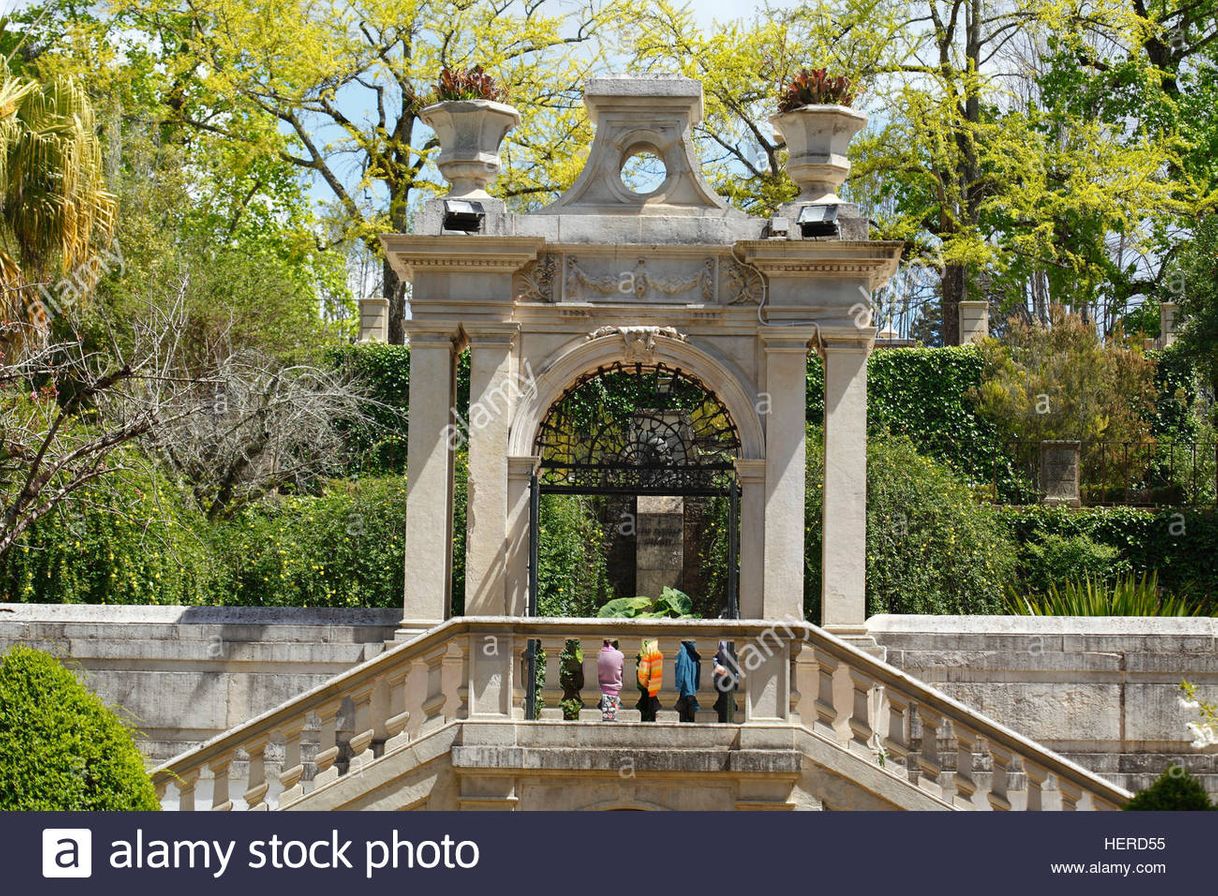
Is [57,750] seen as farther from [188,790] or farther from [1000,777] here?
[1000,777]

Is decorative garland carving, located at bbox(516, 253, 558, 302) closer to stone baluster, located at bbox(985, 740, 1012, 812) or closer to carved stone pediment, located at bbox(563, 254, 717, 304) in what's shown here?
carved stone pediment, located at bbox(563, 254, 717, 304)

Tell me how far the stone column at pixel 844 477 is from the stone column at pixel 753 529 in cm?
49

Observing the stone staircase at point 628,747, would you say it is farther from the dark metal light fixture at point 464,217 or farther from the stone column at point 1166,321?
the stone column at point 1166,321

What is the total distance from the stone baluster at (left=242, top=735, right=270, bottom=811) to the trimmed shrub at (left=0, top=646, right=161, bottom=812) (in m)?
1.20

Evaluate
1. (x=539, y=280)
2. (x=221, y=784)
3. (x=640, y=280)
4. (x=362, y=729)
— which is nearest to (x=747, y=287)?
(x=640, y=280)

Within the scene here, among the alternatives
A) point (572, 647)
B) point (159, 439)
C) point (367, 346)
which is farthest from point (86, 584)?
point (367, 346)

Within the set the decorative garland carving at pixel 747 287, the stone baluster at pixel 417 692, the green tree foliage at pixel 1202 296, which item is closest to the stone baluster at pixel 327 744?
the stone baluster at pixel 417 692

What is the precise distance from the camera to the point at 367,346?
2523 cm

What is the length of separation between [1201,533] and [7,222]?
50.8 ft

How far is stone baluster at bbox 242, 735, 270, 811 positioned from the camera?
1015cm

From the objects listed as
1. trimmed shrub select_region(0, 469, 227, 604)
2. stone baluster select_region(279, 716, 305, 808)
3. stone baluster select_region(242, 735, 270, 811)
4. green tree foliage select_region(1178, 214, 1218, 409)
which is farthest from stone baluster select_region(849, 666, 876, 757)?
green tree foliage select_region(1178, 214, 1218, 409)

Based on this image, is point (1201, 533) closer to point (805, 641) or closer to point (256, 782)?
point (805, 641)

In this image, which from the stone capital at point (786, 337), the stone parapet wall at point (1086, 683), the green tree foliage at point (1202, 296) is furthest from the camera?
the green tree foliage at point (1202, 296)

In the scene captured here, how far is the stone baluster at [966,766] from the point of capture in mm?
10188
